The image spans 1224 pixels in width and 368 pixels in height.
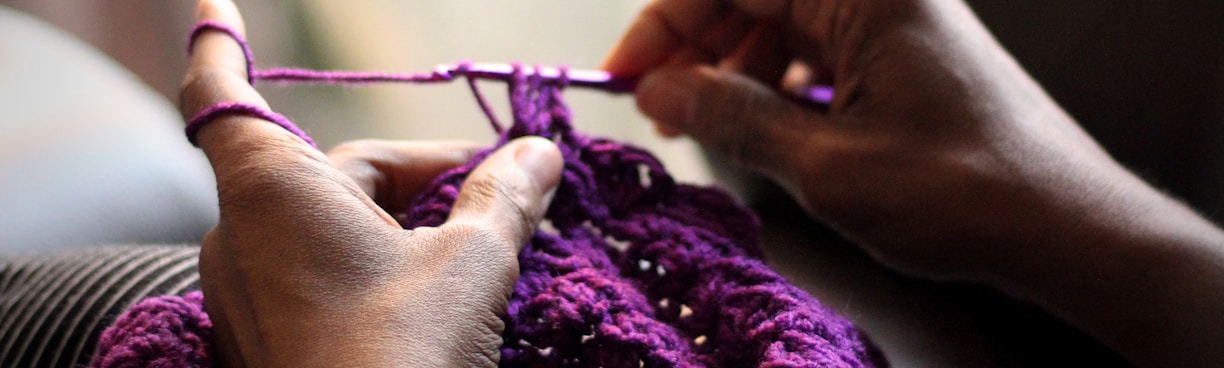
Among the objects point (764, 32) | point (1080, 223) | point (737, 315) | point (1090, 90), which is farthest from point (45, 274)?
point (1090, 90)

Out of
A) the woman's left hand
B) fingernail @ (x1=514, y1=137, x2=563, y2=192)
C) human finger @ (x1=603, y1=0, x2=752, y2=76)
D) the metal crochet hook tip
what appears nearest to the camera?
the woman's left hand

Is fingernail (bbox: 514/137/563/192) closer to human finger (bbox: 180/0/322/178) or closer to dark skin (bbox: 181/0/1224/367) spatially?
dark skin (bbox: 181/0/1224/367)

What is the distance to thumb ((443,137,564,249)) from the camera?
0.49m

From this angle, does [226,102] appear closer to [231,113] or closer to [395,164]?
[231,113]

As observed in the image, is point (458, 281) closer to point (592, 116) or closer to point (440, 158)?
point (440, 158)

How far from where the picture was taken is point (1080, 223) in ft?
2.07

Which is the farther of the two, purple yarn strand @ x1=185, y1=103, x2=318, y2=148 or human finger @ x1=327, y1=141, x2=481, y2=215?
human finger @ x1=327, y1=141, x2=481, y2=215

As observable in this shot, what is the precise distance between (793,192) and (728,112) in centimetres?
9

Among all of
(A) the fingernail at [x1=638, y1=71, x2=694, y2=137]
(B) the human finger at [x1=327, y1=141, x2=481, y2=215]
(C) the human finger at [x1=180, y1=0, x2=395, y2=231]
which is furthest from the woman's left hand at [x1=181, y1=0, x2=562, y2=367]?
(A) the fingernail at [x1=638, y1=71, x2=694, y2=137]

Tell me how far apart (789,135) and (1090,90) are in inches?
14.5

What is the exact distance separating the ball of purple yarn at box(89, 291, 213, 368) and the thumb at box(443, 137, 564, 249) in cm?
16

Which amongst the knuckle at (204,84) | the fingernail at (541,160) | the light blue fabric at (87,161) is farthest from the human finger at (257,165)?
the light blue fabric at (87,161)

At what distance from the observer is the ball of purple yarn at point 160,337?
0.46m

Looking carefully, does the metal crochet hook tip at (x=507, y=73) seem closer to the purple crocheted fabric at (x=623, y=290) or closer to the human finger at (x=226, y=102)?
the purple crocheted fabric at (x=623, y=290)
